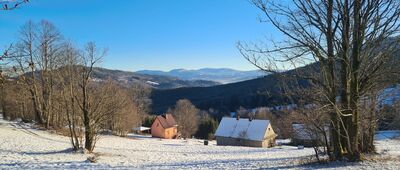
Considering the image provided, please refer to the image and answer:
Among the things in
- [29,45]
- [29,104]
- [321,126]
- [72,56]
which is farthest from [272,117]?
[321,126]

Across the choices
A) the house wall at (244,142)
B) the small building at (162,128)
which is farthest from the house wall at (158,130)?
the house wall at (244,142)

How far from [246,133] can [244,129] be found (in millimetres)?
961

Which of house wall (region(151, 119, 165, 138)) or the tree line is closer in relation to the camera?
the tree line

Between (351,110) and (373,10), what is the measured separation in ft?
10.6

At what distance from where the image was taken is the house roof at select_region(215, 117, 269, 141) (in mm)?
55250

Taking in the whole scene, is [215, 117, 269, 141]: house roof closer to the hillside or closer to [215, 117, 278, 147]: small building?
[215, 117, 278, 147]: small building

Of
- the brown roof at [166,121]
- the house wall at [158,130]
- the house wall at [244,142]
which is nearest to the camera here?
the house wall at [244,142]

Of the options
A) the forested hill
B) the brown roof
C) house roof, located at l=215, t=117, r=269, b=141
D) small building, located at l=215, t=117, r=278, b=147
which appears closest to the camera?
small building, located at l=215, t=117, r=278, b=147

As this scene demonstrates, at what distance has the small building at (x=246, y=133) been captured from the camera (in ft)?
180

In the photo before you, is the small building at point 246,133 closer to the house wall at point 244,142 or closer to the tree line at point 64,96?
the house wall at point 244,142

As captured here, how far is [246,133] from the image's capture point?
56188 mm

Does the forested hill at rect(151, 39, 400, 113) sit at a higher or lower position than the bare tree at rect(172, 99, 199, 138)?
higher

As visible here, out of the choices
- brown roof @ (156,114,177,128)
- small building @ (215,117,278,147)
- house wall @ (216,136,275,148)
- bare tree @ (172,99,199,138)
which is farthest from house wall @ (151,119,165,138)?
house wall @ (216,136,275,148)

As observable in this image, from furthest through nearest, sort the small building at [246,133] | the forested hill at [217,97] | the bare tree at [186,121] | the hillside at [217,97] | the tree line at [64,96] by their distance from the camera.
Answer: the hillside at [217,97], the forested hill at [217,97], the bare tree at [186,121], the small building at [246,133], the tree line at [64,96]
